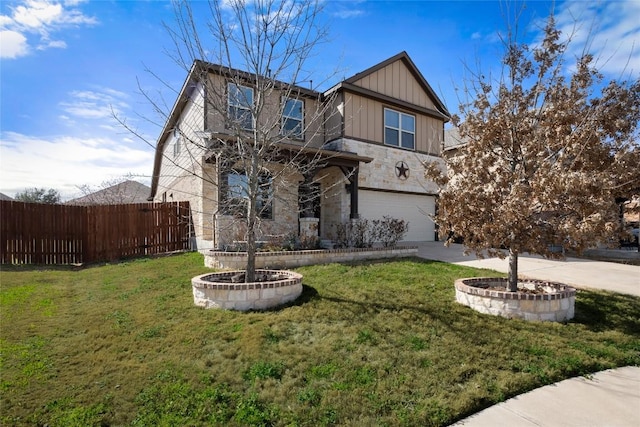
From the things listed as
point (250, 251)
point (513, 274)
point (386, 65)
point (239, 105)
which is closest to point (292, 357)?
point (250, 251)

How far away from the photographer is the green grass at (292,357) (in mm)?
2910

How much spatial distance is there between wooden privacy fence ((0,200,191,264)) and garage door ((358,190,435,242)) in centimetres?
706

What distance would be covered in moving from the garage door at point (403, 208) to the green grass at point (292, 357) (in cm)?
791

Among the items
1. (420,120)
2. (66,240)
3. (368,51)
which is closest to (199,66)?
(368,51)

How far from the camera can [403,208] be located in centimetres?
1540

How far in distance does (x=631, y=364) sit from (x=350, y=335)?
129 inches

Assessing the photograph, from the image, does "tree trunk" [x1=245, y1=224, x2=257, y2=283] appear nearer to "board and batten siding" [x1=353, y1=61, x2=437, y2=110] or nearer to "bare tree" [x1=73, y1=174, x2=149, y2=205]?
"board and batten siding" [x1=353, y1=61, x2=437, y2=110]

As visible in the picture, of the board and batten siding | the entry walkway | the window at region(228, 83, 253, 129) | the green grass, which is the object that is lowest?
the entry walkway

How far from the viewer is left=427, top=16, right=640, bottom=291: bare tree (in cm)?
492

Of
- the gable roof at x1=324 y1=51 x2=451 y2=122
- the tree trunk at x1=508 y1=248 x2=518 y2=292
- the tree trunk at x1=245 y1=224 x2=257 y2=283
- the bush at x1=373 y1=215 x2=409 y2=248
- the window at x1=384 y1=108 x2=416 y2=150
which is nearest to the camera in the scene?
the tree trunk at x1=508 y1=248 x2=518 y2=292

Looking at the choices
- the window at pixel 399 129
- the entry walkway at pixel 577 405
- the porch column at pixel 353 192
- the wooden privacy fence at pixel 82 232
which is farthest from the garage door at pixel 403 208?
the entry walkway at pixel 577 405

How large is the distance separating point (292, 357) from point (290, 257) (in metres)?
4.82

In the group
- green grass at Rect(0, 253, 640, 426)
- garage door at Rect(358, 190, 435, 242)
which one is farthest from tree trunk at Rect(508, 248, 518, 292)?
garage door at Rect(358, 190, 435, 242)

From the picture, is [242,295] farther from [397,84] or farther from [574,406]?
[397,84]
